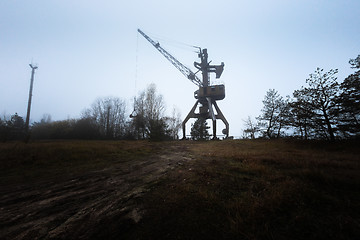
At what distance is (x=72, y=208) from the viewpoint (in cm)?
222

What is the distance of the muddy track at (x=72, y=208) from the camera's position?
5.49ft

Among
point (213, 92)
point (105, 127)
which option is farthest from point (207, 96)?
point (105, 127)

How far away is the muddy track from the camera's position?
167 cm

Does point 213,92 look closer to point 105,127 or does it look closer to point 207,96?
point 207,96

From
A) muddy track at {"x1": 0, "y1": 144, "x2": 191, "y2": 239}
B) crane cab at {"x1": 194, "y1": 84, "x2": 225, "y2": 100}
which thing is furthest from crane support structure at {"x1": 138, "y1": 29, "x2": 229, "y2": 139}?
muddy track at {"x1": 0, "y1": 144, "x2": 191, "y2": 239}

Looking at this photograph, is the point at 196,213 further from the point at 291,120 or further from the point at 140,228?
the point at 291,120

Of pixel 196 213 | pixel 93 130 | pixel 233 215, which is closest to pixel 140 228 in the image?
pixel 196 213

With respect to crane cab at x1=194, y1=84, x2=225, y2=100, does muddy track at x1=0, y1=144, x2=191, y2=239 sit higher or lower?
lower

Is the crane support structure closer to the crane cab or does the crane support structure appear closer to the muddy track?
the crane cab

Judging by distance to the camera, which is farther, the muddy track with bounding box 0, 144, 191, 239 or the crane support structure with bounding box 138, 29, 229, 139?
the crane support structure with bounding box 138, 29, 229, 139

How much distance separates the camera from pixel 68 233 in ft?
5.40

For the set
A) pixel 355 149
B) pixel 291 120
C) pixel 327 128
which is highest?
pixel 291 120

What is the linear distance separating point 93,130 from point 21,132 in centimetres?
1048

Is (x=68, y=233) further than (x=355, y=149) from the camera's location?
No
